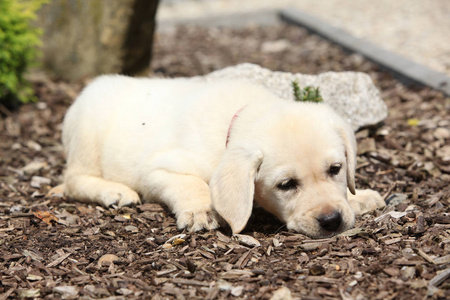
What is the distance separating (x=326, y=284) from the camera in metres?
3.48

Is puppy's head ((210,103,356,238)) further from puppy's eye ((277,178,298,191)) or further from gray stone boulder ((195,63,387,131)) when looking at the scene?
gray stone boulder ((195,63,387,131))

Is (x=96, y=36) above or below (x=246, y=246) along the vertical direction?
above

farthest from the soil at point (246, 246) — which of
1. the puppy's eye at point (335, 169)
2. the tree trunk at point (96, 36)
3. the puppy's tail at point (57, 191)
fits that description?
the tree trunk at point (96, 36)

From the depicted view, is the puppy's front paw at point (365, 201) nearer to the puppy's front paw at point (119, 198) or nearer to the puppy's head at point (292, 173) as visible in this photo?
the puppy's head at point (292, 173)

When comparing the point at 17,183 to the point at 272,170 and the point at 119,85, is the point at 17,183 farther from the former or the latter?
the point at 272,170

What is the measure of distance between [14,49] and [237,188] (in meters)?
5.25

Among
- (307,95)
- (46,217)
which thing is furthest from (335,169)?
(46,217)

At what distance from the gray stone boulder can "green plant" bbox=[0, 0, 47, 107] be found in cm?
354

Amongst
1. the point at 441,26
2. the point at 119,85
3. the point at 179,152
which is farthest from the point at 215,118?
the point at 441,26

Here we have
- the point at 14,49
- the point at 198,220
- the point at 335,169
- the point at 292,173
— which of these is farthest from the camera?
the point at 14,49

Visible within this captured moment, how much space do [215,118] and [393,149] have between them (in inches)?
92.9

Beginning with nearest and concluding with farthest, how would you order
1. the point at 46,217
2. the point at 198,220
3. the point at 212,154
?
the point at 198,220 → the point at 212,154 → the point at 46,217

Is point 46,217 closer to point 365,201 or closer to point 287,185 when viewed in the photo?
point 287,185

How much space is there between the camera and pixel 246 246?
→ 417 cm
